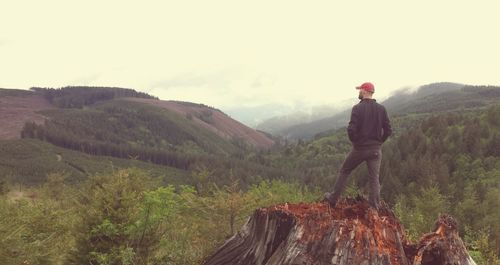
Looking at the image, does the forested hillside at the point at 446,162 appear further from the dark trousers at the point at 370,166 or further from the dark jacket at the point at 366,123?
the dark jacket at the point at 366,123

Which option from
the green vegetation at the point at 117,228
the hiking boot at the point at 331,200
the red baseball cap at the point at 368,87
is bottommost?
the green vegetation at the point at 117,228

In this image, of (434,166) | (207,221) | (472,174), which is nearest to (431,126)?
(472,174)

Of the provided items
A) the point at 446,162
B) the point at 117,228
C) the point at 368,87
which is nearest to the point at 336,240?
the point at 368,87

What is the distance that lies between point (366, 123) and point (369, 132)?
10.4 inches

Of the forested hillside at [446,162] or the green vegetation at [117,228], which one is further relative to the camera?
the forested hillside at [446,162]


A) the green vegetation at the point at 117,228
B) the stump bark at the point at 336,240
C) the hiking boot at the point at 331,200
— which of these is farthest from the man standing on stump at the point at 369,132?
the green vegetation at the point at 117,228

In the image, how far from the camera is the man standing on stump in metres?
12.1

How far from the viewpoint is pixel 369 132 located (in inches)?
479

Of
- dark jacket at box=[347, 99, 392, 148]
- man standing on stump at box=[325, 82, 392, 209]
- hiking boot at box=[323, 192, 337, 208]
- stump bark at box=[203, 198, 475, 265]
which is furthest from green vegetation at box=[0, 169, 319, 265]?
dark jacket at box=[347, 99, 392, 148]

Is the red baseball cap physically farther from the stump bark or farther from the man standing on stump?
the stump bark

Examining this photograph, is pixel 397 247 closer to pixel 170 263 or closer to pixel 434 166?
pixel 170 263

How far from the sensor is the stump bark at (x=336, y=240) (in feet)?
33.5

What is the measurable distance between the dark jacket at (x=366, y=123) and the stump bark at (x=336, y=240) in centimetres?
183

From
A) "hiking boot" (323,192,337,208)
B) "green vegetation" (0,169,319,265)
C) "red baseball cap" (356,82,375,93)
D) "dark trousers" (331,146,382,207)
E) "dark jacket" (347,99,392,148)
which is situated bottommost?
"green vegetation" (0,169,319,265)
